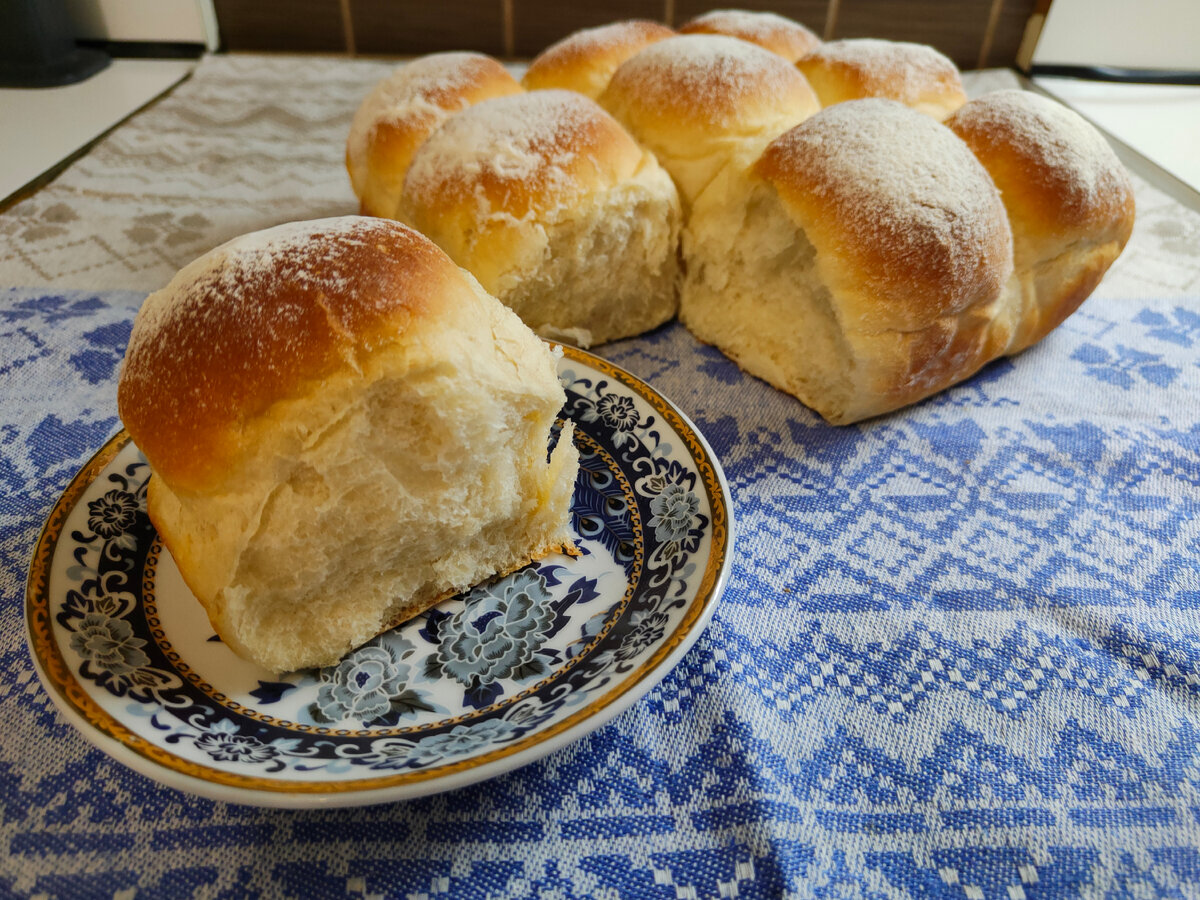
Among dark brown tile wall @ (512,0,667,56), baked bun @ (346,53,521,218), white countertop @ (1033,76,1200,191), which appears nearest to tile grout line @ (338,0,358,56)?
dark brown tile wall @ (512,0,667,56)

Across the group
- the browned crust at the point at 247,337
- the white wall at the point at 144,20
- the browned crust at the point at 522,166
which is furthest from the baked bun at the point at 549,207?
A: the white wall at the point at 144,20

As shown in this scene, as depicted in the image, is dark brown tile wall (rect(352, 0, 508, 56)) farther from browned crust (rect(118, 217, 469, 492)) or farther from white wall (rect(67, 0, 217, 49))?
browned crust (rect(118, 217, 469, 492))

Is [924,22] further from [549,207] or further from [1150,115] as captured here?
[549,207]

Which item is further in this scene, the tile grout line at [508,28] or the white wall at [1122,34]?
the tile grout line at [508,28]

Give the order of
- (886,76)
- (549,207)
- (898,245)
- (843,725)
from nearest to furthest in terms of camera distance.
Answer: (843,725) < (898,245) < (549,207) < (886,76)

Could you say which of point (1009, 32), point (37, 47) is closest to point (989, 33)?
point (1009, 32)

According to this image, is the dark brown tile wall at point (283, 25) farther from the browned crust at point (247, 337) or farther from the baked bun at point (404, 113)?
the browned crust at point (247, 337)
